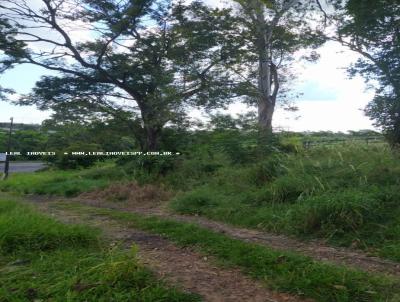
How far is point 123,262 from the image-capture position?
2.90 m

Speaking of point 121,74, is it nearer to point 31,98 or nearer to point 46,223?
point 31,98

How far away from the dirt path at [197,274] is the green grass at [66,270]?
24 centimetres

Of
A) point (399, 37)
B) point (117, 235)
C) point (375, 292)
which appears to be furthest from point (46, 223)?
point (399, 37)

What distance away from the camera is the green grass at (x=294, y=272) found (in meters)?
2.87

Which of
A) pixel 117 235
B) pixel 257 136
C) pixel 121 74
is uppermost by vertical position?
pixel 121 74

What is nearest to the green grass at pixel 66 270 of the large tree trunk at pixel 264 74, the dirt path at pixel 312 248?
the dirt path at pixel 312 248

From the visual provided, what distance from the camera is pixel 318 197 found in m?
5.01

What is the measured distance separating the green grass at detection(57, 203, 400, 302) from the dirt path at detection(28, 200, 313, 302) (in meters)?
0.12

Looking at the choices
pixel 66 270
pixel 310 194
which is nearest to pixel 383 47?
pixel 310 194

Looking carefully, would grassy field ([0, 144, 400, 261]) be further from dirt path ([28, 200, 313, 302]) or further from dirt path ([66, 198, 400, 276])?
dirt path ([28, 200, 313, 302])

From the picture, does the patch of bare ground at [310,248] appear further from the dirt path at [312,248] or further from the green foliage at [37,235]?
the green foliage at [37,235]

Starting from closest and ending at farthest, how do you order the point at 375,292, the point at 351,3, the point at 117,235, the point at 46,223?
1. the point at 375,292
2. the point at 46,223
3. the point at 117,235
4. the point at 351,3

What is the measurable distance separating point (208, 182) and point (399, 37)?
4477mm

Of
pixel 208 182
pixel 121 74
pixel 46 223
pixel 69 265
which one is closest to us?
pixel 69 265
